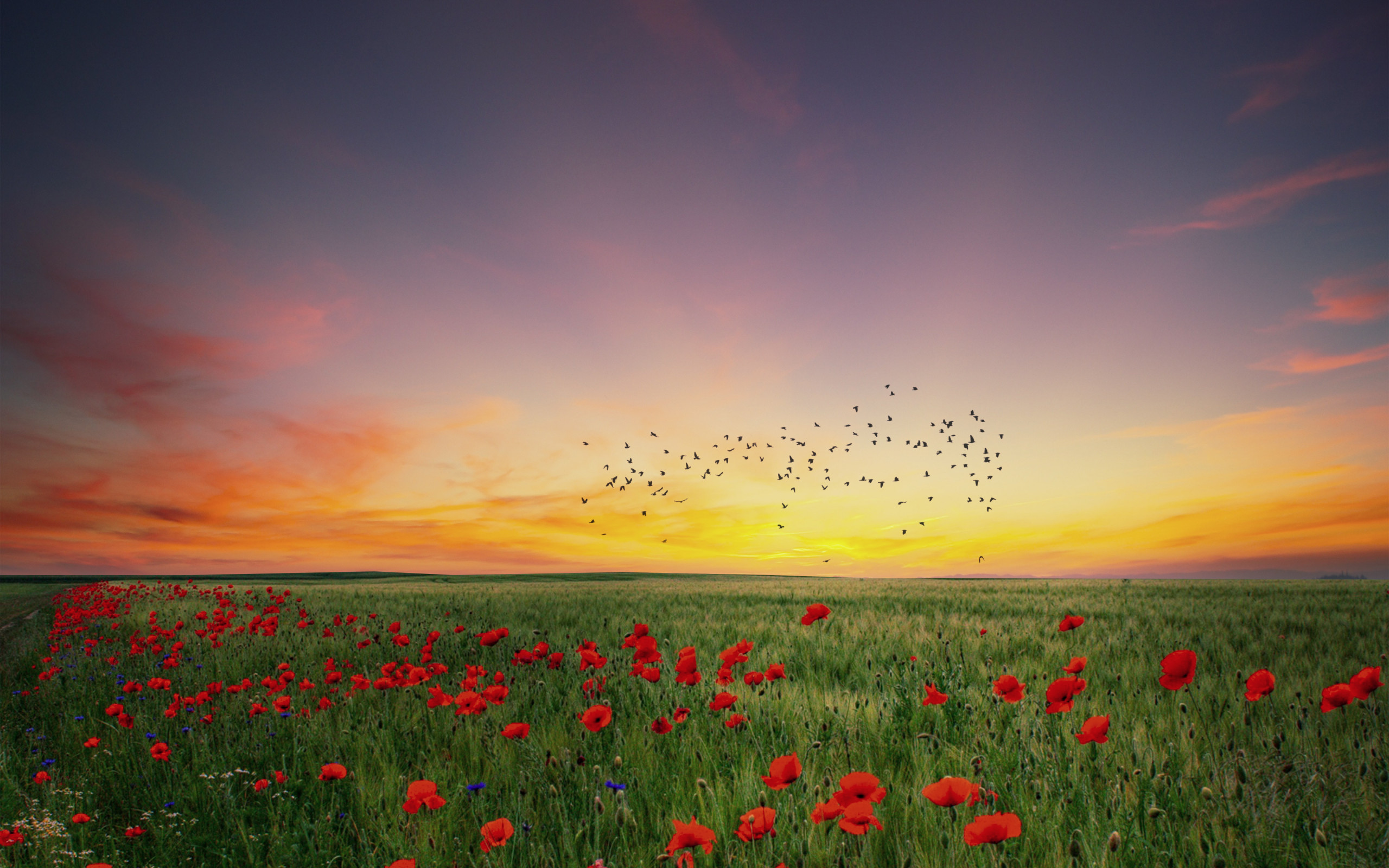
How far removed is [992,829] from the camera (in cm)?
183

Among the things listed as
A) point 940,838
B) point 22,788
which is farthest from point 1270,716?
point 22,788

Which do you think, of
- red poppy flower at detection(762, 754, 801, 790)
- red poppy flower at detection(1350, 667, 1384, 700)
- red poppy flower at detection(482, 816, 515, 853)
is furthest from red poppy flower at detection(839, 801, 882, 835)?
red poppy flower at detection(1350, 667, 1384, 700)

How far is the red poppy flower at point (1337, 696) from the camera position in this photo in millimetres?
2950

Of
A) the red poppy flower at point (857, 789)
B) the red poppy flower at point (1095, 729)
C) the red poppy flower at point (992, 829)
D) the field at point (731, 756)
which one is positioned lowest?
the field at point (731, 756)

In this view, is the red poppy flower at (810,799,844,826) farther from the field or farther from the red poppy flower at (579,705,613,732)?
the red poppy flower at (579,705,613,732)

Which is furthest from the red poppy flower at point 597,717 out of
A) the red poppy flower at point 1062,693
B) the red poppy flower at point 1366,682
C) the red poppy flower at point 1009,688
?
the red poppy flower at point 1366,682

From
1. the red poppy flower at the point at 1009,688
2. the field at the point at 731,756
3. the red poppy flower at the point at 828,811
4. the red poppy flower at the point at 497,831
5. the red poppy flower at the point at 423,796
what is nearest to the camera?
the red poppy flower at the point at 828,811

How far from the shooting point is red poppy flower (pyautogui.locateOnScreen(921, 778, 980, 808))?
1.98 metres

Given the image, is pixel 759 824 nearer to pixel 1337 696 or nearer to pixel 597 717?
pixel 597 717

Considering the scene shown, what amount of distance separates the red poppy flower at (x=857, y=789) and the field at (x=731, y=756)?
511 mm

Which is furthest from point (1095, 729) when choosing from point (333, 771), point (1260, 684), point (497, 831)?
point (333, 771)

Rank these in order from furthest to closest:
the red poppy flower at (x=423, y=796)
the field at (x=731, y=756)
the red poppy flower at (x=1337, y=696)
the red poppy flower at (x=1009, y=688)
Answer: the red poppy flower at (x=1009, y=688) → the red poppy flower at (x=1337, y=696) → the field at (x=731, y=756) → the red poppy flower at (x=423, y=796)

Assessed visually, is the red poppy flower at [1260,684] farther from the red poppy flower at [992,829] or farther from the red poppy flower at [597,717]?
the red poppy flower at [597,717]

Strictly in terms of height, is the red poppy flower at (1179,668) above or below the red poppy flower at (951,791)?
above
